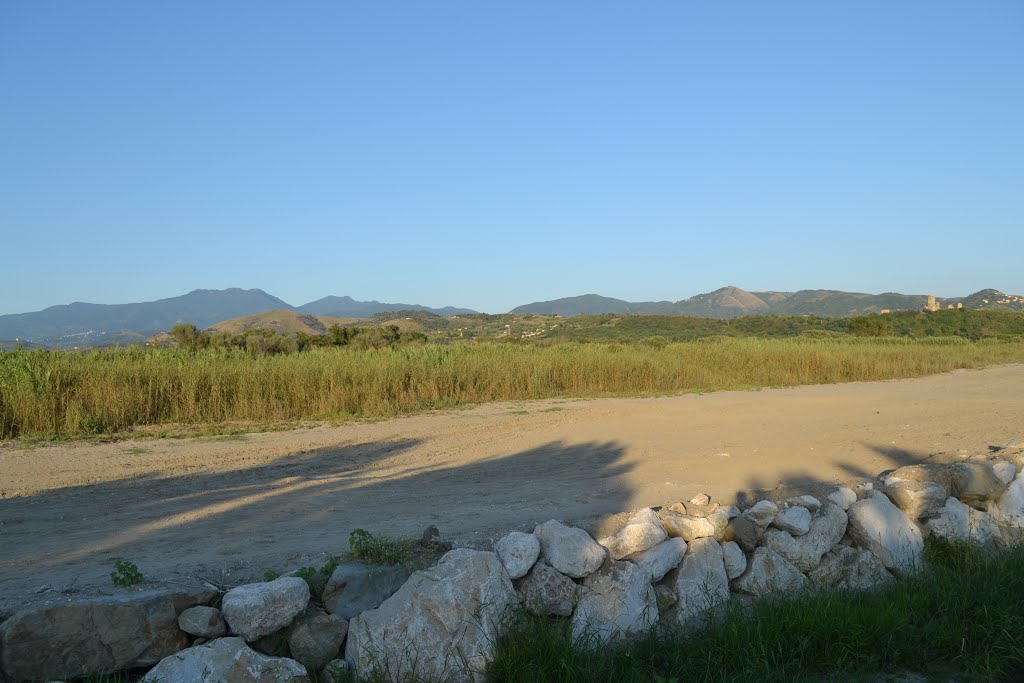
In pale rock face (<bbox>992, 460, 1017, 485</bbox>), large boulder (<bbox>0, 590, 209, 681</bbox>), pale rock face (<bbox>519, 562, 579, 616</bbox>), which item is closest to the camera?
large boulder (<bbox>0, 590, 209, 681</bbox>)

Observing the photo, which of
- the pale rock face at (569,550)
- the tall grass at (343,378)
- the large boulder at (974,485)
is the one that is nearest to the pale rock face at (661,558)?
the pale rock face at (569,550)

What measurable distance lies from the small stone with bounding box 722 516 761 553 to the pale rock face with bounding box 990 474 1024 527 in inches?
107

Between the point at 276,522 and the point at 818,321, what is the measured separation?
2413 inches

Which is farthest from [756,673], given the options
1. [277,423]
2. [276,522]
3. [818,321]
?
[818,321]

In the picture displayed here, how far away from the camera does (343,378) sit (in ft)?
50.0

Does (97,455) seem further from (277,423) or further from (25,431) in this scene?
(277,423)

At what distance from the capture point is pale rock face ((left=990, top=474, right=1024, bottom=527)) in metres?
6.67

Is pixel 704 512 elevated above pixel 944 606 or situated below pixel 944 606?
above

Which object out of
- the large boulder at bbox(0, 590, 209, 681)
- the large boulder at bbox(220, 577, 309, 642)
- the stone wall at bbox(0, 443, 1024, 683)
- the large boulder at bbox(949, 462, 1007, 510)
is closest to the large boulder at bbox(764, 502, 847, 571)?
the stone wall at bbox(0, 443, 1024, 683)

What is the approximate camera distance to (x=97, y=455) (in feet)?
32.1

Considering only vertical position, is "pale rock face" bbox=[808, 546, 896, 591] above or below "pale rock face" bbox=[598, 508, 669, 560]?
below

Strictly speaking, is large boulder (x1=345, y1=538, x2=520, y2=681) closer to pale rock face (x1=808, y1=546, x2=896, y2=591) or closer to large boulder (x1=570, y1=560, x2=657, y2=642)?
large boulder (x1=570, y1=560, x2=657, y2=642)

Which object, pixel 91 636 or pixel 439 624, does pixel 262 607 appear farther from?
pixel 439 624

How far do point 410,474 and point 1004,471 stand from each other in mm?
5513
